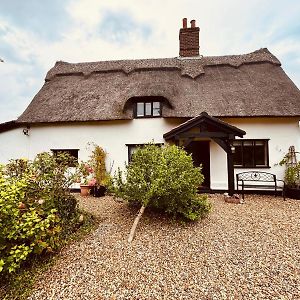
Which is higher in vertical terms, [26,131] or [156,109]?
[156,109]

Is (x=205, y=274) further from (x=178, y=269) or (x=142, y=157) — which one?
(x=142, y=157)

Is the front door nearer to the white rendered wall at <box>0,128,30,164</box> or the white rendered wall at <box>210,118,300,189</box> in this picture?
the white rendered wall at <box>210,118,300,189</box>

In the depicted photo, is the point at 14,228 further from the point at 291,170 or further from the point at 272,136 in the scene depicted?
the point at 272,136

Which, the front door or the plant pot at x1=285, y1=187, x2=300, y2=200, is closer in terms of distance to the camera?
the plant pot at x1=285, y1=187, x2=300, y2=200

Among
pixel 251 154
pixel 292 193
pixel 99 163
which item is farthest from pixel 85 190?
pixel 292 193

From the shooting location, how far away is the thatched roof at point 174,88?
9.97 meters

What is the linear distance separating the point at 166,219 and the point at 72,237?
251 cm

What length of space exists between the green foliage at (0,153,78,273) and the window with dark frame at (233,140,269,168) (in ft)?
26.1

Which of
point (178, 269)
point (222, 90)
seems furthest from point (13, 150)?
point (222, 90)

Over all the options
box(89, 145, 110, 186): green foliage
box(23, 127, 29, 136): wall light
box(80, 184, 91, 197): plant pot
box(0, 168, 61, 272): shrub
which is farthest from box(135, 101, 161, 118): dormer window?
box(0, 168, 61, 272): shrub

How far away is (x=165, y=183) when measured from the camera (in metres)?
5.12

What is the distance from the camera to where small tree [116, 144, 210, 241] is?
5109 millimetres

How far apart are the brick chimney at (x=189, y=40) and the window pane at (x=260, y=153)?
7.77 metres

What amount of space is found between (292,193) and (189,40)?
1125cm
